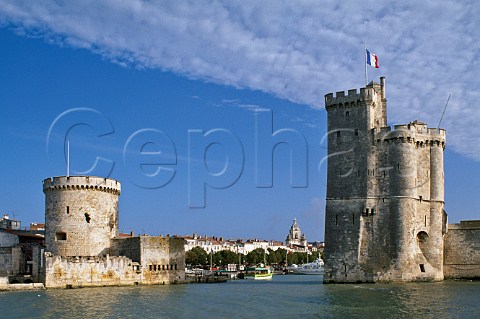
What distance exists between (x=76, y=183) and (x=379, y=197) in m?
21.4

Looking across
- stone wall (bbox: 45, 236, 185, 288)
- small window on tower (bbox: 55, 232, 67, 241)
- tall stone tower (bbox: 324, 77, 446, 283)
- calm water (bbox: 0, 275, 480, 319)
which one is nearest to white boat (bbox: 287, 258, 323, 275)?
stone wall (bbox: 45, 236, 185, 288)

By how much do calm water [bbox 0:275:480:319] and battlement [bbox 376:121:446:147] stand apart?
32.9 ft

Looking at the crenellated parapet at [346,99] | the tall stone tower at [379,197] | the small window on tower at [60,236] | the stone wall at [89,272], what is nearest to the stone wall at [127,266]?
the stone wall at [89,272]

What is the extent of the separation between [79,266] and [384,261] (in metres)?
20.8

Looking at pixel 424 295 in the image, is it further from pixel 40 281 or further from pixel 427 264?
pixel 40 281

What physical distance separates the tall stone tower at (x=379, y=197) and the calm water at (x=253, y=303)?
2779 mm

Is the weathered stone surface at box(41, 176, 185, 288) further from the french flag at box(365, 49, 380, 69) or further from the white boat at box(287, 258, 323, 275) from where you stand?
the white boat at box(287, 258, 323, 275)

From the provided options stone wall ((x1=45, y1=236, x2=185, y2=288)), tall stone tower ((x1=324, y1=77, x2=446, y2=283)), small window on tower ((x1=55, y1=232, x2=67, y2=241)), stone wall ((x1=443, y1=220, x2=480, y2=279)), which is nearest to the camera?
stone wall ((x1=45, y1=236, x2=185, y2=288))

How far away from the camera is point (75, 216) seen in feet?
149

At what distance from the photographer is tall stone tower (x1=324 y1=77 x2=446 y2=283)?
43156 millimetres

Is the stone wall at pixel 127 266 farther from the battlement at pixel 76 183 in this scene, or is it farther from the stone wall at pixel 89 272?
the battlement at pixel 76 183

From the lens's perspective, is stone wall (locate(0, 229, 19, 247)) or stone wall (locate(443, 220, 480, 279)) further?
stone wall (locate(0, 229, 19, 247))

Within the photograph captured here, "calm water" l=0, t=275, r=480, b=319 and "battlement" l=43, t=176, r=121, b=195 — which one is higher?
"battlement" l=43, t=176, r=121, b=195

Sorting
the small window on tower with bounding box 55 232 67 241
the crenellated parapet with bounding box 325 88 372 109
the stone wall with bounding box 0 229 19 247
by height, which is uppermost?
the crenellated parapet with bounding box 325 88 372 109
